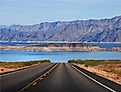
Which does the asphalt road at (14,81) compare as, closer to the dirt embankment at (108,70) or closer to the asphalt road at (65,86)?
the asphalt road at (65,86)

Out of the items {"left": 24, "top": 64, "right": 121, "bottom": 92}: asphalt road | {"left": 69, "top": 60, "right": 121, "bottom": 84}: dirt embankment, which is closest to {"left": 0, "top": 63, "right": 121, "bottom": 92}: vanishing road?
{"left": 24, "top": 64, "right": 121, "bottom": 92}: asphalt road

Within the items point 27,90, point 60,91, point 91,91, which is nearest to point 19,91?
point 27,90

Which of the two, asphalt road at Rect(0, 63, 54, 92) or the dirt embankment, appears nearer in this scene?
asphalt road at Rect(0, 63, 54, 92)

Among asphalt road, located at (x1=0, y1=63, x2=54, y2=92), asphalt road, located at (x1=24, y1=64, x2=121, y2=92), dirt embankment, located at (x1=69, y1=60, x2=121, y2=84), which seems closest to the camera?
asphalt road, located at (x1=24, y1=64, x2=121, y2=92)

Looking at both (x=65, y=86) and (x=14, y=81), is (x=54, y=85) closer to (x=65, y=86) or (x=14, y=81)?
(x=65, y=86)

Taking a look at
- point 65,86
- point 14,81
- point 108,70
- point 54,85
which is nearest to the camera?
point 65,86

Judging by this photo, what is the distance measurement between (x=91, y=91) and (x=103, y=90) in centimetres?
90

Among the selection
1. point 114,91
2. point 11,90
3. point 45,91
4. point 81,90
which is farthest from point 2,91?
point 114,91

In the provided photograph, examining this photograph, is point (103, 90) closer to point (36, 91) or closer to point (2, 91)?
point (36, 91)

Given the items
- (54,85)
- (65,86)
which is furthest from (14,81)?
(65,86)

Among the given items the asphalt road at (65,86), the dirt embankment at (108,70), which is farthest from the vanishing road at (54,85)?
the dirt embankment at (108,70)

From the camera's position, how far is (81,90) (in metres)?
22.6

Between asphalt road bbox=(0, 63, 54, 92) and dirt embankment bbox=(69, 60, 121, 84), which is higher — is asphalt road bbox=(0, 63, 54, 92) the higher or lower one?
the higher one

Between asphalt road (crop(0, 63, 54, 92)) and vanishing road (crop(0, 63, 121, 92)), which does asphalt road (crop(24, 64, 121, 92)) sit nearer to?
vanishing road (crop(0, 63, 121, 92))
